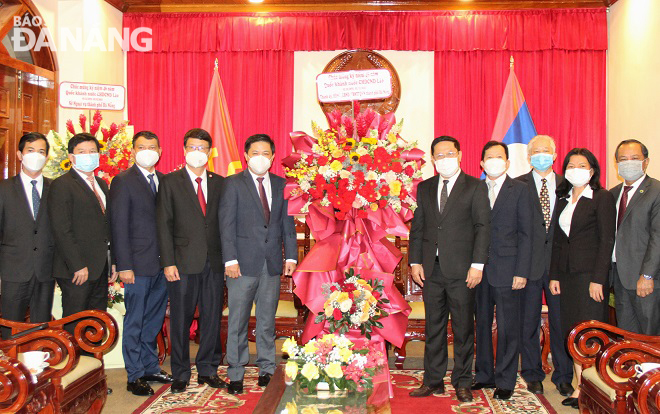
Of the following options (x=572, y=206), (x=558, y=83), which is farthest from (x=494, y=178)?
(x=558, y=83)

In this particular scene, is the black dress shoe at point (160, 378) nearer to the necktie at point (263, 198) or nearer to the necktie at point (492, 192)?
the necktie at point (263, 198)

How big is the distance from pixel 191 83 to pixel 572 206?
15.6ft

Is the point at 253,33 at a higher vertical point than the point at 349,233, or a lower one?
higher

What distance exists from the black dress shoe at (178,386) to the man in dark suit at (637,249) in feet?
9.38

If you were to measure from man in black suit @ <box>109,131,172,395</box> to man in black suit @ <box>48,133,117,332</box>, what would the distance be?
114 mm

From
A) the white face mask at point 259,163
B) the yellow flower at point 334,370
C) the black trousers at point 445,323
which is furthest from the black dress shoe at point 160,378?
the yellow flower at point 334,370

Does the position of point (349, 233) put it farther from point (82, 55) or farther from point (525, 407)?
point (82, 55)

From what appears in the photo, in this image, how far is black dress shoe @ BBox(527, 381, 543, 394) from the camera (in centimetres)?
387

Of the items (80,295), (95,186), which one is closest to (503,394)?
(80,295)

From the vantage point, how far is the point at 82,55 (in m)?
6.04

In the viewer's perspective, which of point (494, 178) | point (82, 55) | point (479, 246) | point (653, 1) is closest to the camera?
point (479, 246)

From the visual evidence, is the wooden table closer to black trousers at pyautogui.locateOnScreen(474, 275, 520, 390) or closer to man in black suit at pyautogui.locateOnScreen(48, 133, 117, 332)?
black trousers at pyautogui.locateOnScreen(474, 275, 520, 390)

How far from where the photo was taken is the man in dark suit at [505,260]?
12.1 feet

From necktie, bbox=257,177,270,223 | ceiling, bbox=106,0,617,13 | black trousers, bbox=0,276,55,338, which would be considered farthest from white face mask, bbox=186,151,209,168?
A: ceiling, bbox=106,0,617,13
